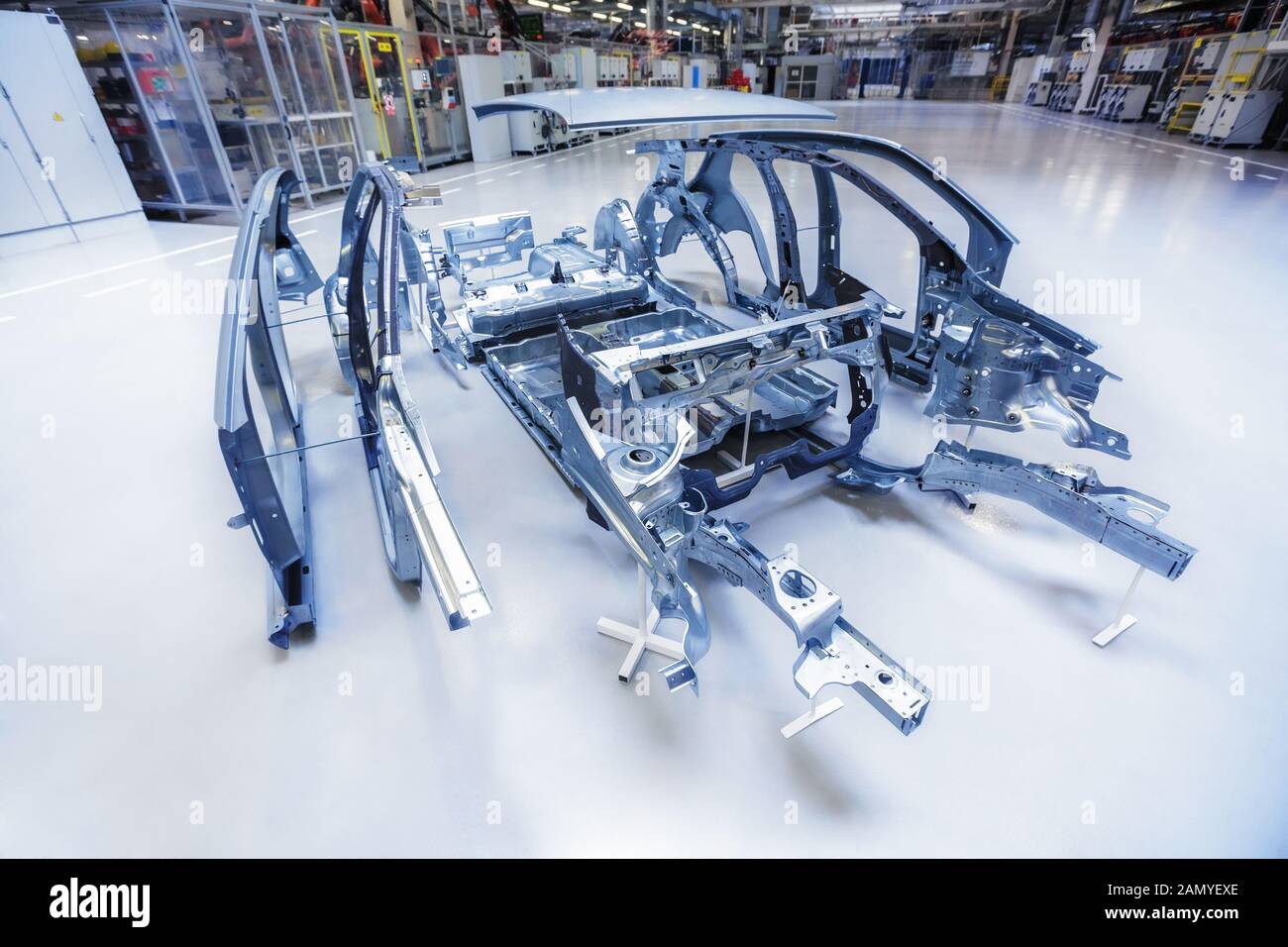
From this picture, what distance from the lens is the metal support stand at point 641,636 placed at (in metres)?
2.12

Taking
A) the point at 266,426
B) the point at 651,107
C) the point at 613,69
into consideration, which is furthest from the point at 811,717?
the point at 613,69

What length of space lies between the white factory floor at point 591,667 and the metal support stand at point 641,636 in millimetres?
60

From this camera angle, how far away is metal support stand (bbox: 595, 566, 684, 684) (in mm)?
2121

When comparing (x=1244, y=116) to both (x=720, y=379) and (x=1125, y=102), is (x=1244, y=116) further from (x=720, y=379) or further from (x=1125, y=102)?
(x=720, y=379)

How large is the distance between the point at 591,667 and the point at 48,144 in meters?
9.76

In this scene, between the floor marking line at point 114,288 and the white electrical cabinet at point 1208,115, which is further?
the white electrical cabinet at point 1208,115

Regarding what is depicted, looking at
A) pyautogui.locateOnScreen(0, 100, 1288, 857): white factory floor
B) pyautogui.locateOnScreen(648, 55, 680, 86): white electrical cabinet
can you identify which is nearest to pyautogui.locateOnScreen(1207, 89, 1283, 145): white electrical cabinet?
pyautogui.locateOnScreen(0, 100, 1288, 857): white factory floor

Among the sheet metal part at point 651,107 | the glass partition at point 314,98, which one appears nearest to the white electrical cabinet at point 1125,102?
the sheet metal part at point 651,107

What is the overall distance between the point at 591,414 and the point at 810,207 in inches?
301

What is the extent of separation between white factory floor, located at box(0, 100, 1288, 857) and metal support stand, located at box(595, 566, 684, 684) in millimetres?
60

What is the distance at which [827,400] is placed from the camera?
11.1 feet

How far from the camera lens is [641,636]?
86.2 inches

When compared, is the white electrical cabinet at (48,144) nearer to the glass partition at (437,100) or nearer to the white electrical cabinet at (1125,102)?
the glass partition at (437,100)
